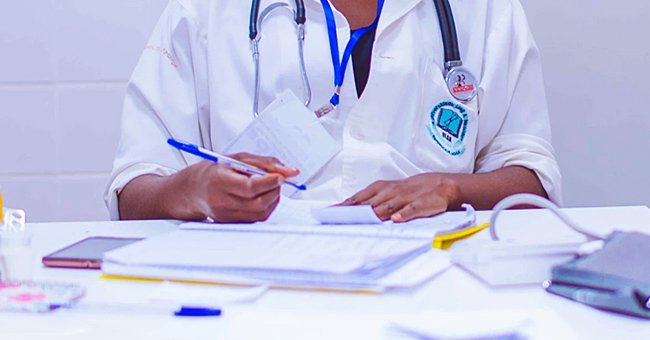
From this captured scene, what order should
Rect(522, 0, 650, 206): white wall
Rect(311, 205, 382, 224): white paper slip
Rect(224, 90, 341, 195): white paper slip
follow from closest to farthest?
Rect(311, 205, 382, 224): white paper slip → Rect(224, 90, 341, 195): white paper slip → Rect(522, 0, 650, 206): white wall

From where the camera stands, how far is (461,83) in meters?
1.47

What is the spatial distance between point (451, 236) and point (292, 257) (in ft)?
0.80

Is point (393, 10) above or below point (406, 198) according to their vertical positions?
above

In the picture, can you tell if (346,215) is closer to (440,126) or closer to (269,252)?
(269,252)

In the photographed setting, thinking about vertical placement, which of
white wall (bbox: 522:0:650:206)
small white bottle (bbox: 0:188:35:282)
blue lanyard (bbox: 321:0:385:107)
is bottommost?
white wall (bbox: 522:0:650:206)

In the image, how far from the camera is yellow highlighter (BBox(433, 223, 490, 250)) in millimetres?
984

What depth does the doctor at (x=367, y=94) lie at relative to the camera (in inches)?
55.6

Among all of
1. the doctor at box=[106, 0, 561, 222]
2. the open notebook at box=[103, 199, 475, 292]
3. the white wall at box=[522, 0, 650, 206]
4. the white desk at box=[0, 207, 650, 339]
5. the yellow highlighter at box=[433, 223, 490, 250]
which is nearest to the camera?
the white desk at box=[0, 207, 650, 339]

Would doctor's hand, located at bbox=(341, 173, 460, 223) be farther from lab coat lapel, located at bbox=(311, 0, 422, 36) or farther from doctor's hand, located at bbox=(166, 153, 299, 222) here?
lab coat lapel, located at bbox=(311, 0, 422, 36)

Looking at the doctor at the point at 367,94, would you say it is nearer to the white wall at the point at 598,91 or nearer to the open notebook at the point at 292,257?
the open notebook at the point at 292,257

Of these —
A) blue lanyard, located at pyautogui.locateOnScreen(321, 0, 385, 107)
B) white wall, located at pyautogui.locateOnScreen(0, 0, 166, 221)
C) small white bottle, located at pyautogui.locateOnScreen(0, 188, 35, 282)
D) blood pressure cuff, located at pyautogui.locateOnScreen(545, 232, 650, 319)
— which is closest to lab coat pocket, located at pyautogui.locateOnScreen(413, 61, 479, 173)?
blue lanyard, located at pyautogui.locateOnScreen(321, 0, 385, 107)

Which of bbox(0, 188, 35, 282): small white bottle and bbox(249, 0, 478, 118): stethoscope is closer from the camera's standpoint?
bbox(0, 188, 35, 282): small white bottle

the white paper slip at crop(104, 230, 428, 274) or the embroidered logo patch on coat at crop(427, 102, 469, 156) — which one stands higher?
the white paper slip at crop(104, 230, 428, 274)

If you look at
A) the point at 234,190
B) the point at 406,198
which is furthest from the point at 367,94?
the point at 234,190
